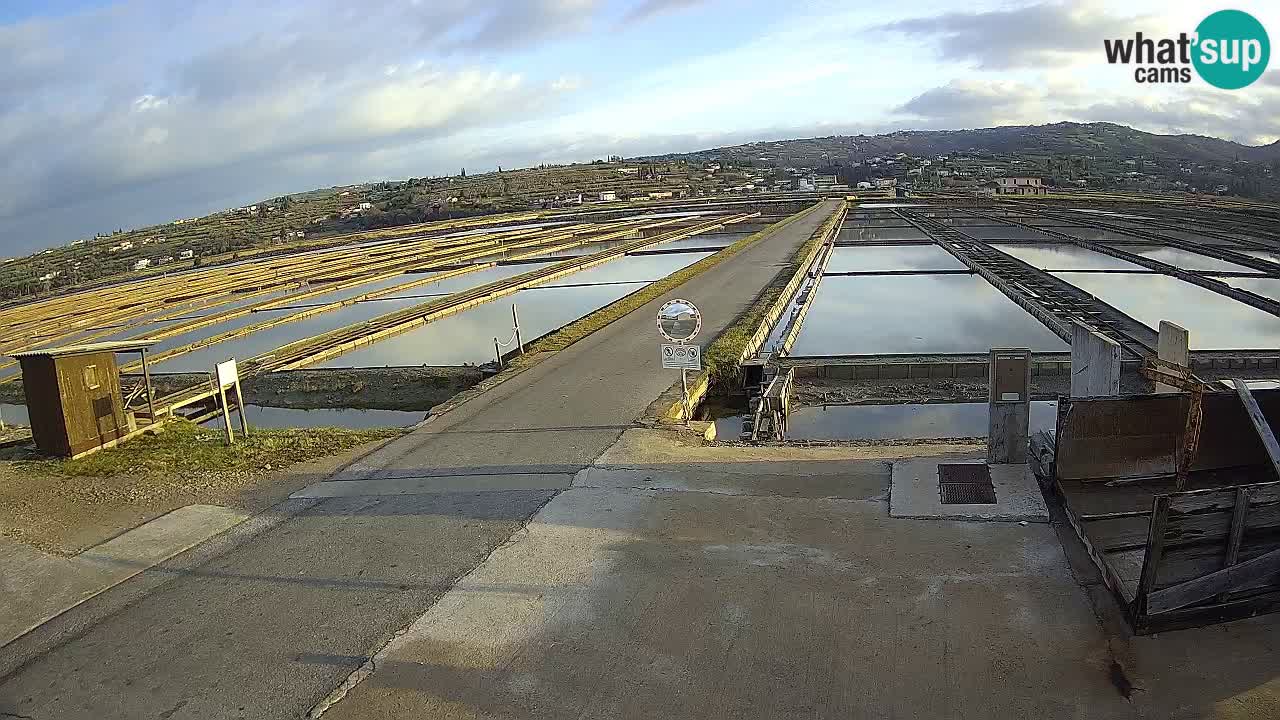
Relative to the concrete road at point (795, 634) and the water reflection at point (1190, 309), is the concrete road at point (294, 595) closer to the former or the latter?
the concrete road at point (795, 634)

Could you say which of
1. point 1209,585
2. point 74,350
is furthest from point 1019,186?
point 1209,585

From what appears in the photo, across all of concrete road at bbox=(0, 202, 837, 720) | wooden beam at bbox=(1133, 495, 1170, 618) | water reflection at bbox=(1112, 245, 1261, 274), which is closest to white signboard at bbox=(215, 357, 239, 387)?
concrete road at bbox=(0, 202, 837, 720)

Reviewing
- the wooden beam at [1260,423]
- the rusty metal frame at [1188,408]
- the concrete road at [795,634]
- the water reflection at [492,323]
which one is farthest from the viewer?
the water reflection at [492,323]

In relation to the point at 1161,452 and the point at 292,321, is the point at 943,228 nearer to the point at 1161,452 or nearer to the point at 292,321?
the point at 292,321

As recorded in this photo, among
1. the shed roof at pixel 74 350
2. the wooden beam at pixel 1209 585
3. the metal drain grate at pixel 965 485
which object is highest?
the shed roof at pixel 74 350

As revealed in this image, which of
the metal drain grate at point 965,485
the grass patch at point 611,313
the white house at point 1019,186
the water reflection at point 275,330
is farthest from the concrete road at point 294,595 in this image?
the white house at point 1019,186

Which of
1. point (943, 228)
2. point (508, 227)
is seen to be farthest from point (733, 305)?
point (508, 227)

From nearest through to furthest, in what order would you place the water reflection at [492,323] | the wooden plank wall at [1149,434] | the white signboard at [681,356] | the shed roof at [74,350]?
the wooden plank wall at [1149,434], the shed roof at [74,350], the white signboard at [681,356], the water reflection at [492,323]
